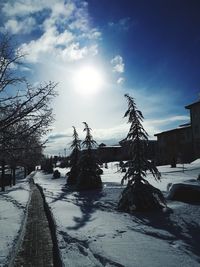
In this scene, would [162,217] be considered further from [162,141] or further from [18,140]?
[162,141]

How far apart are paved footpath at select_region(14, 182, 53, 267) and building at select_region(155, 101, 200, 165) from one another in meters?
43.0

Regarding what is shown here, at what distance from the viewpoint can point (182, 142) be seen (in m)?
60.3

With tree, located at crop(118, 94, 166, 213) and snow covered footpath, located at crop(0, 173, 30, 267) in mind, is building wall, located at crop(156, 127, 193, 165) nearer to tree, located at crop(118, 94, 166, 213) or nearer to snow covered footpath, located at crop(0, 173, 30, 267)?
tree, located at crop(118, 94, 166, 213)

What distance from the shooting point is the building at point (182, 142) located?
163 feet

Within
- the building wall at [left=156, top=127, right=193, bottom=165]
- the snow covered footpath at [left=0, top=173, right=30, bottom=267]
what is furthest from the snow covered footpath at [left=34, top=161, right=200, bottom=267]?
the building wall at [left=156, top=127, right=193, bottom=165]

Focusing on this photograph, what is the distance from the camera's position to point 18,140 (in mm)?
13195

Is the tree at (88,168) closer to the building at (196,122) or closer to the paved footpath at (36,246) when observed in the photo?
the paved footpath at (36,246)

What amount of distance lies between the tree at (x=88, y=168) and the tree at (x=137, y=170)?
390 inches

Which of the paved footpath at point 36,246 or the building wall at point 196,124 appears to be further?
the building wall at point 196,124

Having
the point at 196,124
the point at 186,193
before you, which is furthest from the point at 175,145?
the point at 186,193

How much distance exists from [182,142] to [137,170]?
51.2 meters

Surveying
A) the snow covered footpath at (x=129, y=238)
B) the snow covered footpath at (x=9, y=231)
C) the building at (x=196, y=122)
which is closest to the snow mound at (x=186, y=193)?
the snow covered footpath at (x=129, y=238)

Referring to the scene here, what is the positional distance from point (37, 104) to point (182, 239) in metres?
9.38

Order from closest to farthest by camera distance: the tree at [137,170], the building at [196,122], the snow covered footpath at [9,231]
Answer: the snow covered footpath at [9,231]
the tree at [137,170]
the building at [196,122]
